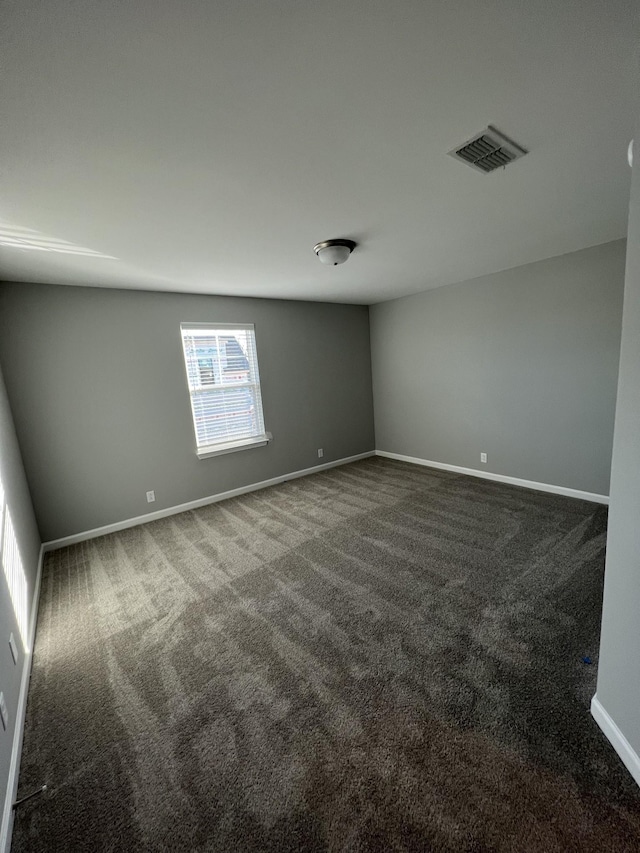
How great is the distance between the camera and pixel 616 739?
126 centimetres

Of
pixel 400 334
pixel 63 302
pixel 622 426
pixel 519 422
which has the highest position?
pixel 63 302

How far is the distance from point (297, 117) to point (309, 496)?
11.4ft

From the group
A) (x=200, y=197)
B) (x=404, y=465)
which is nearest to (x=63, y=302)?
(x=200, y=197)

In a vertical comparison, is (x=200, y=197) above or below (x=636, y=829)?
above

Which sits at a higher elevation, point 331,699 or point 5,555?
point 5,555

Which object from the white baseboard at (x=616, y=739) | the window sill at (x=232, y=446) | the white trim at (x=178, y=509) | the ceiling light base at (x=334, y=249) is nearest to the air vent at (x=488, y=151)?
the ceiling light base at (x=334, y=249)

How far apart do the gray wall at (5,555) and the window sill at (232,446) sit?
1602mm

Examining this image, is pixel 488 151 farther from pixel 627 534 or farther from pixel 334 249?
pixel 627 534

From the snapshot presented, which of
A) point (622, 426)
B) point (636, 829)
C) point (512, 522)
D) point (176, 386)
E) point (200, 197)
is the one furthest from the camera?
point (176, 386)

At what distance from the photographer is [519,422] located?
12.5 ft

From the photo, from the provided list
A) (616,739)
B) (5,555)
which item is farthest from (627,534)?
(5,555)

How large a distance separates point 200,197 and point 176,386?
2.37m

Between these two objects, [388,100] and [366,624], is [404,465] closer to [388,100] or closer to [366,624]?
[366,624]

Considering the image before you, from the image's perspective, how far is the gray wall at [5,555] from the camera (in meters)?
1.38
